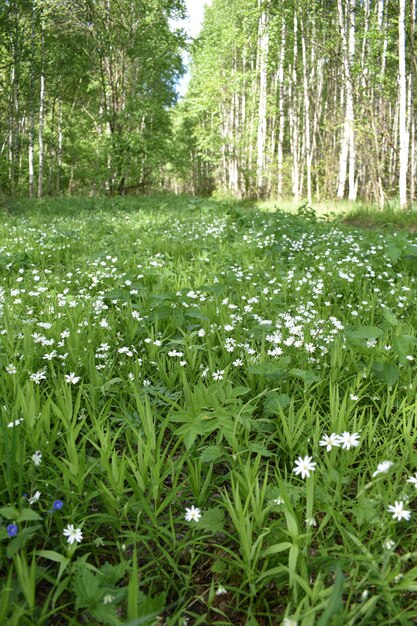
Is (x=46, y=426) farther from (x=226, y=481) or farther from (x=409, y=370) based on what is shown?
(x=409, y=370)

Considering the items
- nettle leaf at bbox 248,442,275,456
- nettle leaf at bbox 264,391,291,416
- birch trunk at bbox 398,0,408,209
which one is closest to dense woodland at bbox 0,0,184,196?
birch trunk at bbox 398,0,408,209

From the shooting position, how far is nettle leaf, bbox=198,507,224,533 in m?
1.52

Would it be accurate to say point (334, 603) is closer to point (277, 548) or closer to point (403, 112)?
point (277, 548)

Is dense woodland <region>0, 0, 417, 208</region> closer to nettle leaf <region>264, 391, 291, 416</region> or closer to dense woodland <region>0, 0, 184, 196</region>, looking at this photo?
dense woodland <region>0, 0, 184, 196</region>

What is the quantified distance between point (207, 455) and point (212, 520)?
308 millimetres

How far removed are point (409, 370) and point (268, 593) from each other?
68.0 inches

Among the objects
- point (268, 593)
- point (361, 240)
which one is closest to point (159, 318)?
point (268, 593)

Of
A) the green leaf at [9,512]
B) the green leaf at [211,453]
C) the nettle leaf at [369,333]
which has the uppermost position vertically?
the nettle leaf at [369,333]

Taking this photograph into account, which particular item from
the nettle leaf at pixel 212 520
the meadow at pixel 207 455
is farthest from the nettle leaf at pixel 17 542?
the nettle leaf at pixel 212 520

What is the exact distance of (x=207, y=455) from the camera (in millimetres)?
1819

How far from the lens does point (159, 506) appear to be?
1616mm

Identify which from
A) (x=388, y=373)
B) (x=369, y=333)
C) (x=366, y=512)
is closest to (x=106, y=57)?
(x=369, y=333)

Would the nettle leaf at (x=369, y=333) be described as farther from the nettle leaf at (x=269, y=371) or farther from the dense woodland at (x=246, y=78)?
the dense woodland at (x=246, y=78)

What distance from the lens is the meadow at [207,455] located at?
1314 mm
